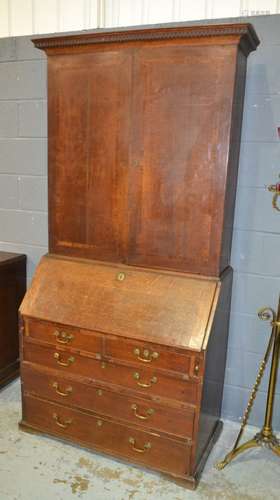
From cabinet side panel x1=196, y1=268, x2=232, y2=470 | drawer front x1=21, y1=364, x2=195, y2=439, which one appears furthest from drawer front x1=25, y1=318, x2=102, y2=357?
cabinet side panel x1=196, y1=268, x2=232, y2=470

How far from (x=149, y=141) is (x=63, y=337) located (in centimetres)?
102

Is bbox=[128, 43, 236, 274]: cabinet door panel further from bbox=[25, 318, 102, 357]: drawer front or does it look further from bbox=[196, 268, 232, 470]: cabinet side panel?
bbox=[25, 318, 102, 357]: drawer front

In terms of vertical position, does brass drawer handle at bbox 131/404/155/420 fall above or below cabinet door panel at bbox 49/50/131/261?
below

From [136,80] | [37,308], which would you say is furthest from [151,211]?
[37,308]

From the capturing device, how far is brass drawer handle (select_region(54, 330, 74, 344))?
2.00m

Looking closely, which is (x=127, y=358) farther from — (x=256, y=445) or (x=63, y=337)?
(x=256, y=445)

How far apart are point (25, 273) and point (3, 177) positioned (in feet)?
2.12

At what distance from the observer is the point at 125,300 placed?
193 cm

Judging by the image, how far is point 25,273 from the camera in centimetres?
273

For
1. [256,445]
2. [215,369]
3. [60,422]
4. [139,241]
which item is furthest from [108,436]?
[139,241]

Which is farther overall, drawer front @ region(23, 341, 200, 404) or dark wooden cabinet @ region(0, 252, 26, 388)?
dark wooden cabinet @ region(0, 252, 26, 388)

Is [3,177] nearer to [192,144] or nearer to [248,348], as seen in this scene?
[192,144]

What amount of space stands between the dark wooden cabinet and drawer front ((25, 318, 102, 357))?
540 mm

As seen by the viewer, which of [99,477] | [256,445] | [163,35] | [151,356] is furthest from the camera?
[256,445]
